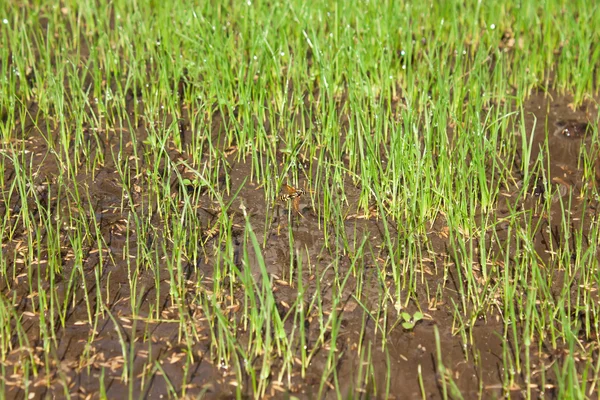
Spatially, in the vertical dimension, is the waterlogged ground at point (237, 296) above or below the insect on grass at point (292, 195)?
below

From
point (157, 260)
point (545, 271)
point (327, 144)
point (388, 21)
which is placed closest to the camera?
point (157, 260)

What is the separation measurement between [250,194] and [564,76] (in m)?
1.75

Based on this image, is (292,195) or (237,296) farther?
(292,195)

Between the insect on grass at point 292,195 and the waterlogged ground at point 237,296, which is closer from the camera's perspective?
the waterlogged ground at point 237,296

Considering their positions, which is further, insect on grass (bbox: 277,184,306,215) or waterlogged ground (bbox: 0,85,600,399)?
insect on grass (bbox: 277,184,306,215)

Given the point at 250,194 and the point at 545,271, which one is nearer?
the point at 545,271

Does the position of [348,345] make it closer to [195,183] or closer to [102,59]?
[195,183]

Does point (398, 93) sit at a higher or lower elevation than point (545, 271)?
higher

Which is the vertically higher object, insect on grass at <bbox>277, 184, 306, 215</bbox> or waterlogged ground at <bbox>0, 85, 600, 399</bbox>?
insect on grass at <bbox>277, 184, 306, 215</bbox>

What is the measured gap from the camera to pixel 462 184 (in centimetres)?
292

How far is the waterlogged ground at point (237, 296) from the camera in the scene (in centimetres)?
232

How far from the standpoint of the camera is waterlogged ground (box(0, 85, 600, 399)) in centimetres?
232

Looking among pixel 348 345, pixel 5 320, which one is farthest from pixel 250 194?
pixel 5 320

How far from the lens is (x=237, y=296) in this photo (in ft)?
8.61
